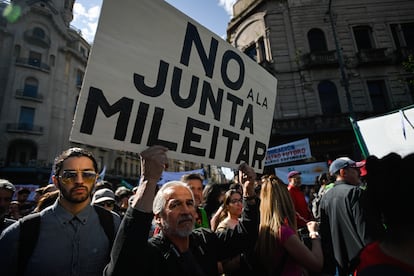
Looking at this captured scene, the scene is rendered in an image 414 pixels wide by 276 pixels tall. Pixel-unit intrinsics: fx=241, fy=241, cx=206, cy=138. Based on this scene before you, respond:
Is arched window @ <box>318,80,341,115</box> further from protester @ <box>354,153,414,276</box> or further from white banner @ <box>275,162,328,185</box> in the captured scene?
protester @ <box>354,153,414,276</box>

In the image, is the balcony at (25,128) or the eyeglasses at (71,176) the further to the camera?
the balcony at (25,128)

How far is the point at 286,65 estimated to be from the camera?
566 inches

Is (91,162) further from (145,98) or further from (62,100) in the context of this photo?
(62,100)

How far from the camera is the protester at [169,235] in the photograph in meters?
1.20

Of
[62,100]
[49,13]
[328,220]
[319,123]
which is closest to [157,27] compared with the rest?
[328,220]

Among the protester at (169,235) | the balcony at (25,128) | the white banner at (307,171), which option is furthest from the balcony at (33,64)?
the protester at (169,235)

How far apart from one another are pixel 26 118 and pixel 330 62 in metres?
26.8

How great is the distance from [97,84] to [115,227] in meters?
1.03

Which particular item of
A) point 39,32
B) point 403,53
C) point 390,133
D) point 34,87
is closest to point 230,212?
point 390,133

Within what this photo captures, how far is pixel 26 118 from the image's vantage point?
2367 centimetres

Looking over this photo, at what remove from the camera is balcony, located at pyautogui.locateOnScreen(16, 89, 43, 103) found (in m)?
23.4

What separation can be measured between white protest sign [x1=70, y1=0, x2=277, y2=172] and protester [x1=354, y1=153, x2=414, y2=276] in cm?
107

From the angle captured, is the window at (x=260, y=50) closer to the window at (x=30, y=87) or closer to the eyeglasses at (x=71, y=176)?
the eyeglasses at (x=71, y=176)

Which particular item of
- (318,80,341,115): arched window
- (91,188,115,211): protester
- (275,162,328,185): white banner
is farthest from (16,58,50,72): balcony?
(91,188,115,211): protester
